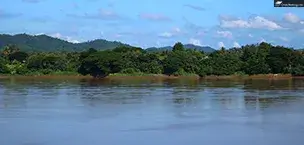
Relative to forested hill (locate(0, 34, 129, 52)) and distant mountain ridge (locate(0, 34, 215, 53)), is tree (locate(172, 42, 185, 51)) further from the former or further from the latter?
forested hill (locate(0, 34, 129, 52))

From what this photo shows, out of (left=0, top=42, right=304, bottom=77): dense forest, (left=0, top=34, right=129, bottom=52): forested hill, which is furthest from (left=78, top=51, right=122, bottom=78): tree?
(left=0, top=34, right=129, bottom=52): forested hill

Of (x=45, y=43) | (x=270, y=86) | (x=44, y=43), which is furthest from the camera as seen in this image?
(x=45, y=43)

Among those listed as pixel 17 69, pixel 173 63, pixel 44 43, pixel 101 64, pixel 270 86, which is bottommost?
pixel 270 86

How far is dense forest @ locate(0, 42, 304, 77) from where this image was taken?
Result: 64250 mm

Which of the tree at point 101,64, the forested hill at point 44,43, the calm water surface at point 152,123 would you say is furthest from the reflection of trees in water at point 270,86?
the forested hill at point 44,43

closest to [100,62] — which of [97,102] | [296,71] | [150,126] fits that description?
[296,71]

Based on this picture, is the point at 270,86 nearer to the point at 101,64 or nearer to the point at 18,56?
the point at 101,64

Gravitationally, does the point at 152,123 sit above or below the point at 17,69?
below

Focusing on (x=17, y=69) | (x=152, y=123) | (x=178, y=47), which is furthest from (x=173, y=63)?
(x=152, y=123)

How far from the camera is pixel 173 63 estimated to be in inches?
2655

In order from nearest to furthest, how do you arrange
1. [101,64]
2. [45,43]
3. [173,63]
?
[101,64]
[173,63]
[45,43]

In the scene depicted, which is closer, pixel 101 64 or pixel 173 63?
pixel 101 64

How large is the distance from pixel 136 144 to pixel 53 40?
173m

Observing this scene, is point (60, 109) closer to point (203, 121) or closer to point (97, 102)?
point (97, 102)
